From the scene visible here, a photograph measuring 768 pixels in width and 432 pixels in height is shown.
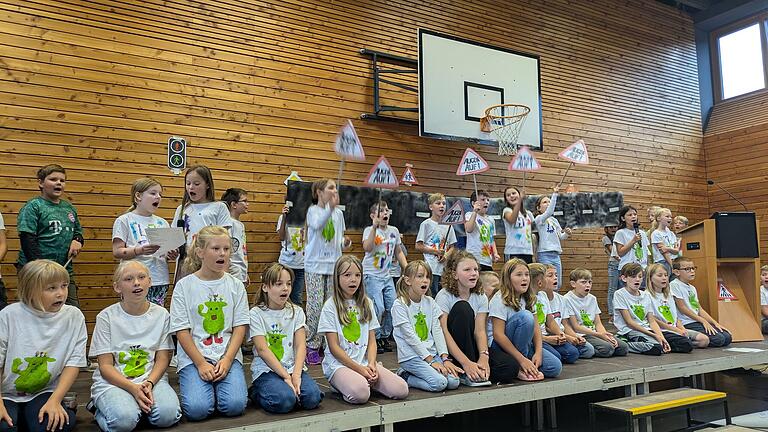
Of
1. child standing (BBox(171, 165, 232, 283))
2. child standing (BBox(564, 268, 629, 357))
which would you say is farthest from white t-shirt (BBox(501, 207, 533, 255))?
child standing (BBox(171, 165, 232, 283))

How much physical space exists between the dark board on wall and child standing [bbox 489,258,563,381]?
5.23 feet

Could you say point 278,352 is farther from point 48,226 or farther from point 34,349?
point 48,226

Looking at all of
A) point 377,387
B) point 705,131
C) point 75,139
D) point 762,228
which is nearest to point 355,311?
point 377,387

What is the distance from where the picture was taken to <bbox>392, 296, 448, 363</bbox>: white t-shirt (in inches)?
143

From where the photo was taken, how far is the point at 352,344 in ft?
11.3

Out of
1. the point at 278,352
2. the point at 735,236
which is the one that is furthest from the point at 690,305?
the point at 278,352

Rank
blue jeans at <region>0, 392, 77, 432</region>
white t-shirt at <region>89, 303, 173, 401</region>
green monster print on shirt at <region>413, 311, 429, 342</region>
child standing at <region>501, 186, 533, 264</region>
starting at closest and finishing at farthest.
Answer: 1. blue jeans at <region>0, 392, 77, 432</region>
2. white t-shirt at <region>89, 303, 173, 401</region>
3. green monster print on shirt at <region>413, 311, 429, 342</region>
4. child standing at <region>501, 186, 533, 264</region>

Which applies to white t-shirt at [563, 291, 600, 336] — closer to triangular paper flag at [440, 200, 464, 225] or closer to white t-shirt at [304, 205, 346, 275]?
triangular paper flag at [440, 200, 464, 225]

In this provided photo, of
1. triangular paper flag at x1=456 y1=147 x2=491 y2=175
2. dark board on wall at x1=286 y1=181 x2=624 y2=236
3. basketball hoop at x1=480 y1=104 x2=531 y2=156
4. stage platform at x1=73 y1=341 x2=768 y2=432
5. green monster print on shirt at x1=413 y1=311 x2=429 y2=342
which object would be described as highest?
basketball hoop at x1=480 y1=104 x2=531 y2=156

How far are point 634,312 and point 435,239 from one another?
201 centimetres

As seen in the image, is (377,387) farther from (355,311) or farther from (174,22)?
(174,22)

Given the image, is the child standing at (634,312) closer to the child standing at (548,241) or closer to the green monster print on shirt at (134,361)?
the child standing at (548,241)

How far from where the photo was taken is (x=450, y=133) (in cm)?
717

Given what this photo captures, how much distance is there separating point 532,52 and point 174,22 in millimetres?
5323
